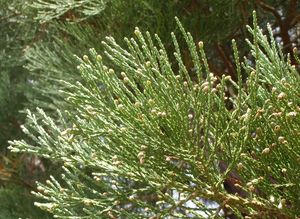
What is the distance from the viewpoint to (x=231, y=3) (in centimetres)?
338

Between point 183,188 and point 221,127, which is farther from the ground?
point 221,127

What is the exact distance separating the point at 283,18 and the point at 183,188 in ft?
7.77

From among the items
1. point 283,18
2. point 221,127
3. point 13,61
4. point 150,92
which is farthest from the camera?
point 13,61

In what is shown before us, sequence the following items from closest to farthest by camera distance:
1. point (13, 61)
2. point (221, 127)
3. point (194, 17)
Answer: point (221, 127) < point (194, 17) < point (13, 61)

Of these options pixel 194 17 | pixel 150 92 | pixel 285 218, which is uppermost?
pixel 194 17

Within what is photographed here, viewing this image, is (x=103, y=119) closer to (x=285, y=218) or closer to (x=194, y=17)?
(x=285, y=218)

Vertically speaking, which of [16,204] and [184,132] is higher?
[16,204]

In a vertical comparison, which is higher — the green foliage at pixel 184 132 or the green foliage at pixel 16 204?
the green foliage at pixel 16 204

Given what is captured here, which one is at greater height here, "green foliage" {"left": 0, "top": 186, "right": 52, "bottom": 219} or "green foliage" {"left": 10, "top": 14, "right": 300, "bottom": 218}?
"green foliage" {"left": 0, "top": 186, "right": 52, "bottom": 219}

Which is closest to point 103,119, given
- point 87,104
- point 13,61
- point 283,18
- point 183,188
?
point 87,104

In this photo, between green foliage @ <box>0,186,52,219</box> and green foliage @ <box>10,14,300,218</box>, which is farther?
green foliage @ <box>0,186,52,219</box>

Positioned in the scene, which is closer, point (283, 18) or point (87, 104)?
point (87, 104)

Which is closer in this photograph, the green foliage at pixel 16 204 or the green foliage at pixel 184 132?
the green foliage at pixel 184 132

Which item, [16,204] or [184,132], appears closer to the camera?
[184,132]
